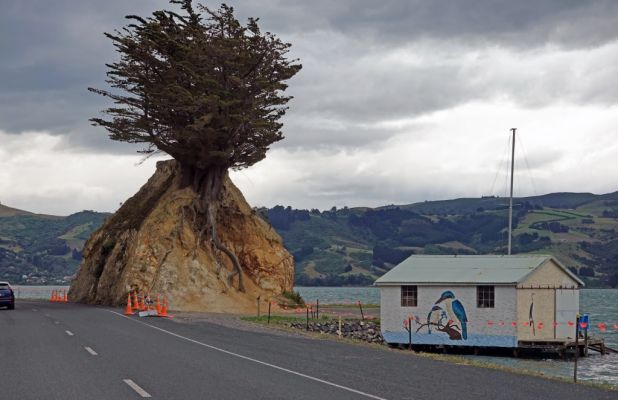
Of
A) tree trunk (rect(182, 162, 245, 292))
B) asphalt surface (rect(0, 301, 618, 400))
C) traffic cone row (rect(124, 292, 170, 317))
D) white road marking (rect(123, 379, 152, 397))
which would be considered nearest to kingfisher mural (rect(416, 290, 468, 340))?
traffic cone row (rect(124, 292, 170, 317))

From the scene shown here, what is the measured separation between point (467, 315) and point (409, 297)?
343cm

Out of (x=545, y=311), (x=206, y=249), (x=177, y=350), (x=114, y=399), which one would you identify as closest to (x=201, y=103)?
(x=206, y=249)

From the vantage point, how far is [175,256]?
58344mm

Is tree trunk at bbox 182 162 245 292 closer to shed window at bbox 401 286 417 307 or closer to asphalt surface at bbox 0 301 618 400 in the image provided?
shed window at bbox 401 286 417 307

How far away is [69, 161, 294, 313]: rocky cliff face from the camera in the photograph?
2234 inches

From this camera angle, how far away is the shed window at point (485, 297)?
1697 inches

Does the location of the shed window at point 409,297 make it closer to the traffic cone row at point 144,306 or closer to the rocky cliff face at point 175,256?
the traffic cone row at point 144,306

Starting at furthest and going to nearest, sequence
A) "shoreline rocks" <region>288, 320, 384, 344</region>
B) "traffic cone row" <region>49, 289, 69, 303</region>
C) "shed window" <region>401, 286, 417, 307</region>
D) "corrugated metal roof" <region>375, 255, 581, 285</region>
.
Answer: "traffic cone row" <region>49, 289, 69, 303</region>
"shoreline rocks" <region>288, 320, 384, 344</region>
"shed window" <region>401, 286, 417, 307</region>
"corrugated metal roof" <region>375, 255, 581, 285</region>

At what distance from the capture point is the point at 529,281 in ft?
141

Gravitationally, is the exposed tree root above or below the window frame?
above

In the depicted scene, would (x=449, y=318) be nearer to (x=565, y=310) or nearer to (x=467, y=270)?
(x=467, y=270)

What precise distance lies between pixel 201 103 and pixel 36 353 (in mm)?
37027

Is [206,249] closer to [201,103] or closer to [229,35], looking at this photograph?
[201,103]

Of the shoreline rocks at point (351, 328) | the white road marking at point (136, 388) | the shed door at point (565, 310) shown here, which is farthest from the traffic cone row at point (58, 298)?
the white road marking at point (136, 388)
